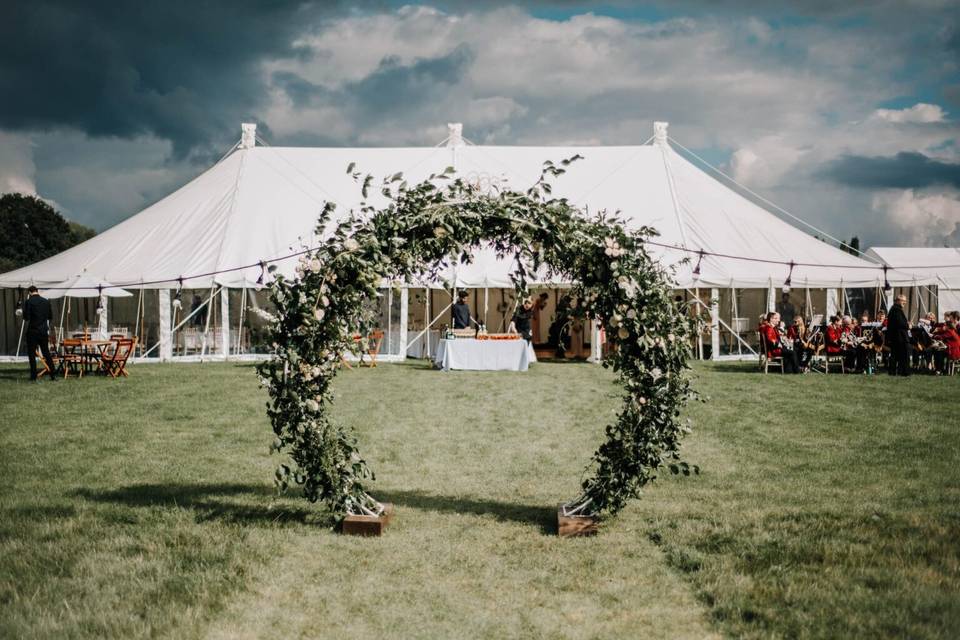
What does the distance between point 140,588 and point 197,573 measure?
0.30 m

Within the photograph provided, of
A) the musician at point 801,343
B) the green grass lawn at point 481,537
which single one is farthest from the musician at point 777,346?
the green grass lawn at point 481,537

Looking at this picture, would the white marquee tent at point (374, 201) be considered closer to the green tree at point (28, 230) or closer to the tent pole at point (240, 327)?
the tent pole at point (240, 327)

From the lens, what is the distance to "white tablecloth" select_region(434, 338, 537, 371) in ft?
50.9

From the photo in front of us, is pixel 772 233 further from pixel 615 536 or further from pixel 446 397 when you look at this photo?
pixel 615 536

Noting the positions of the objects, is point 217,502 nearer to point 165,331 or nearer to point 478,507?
point 478,507

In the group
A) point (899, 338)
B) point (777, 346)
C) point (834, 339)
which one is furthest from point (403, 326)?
point (899, 338)

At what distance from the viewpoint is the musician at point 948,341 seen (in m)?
14.3

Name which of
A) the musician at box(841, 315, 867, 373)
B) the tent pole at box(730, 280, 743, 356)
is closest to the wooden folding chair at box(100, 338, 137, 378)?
the tent pole at box(730, 280, 743, 356)

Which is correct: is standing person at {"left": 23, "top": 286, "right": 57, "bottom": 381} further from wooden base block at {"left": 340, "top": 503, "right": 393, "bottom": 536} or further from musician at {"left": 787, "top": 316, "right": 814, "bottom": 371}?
musician at {"left": 787, "top": 316, "right": 814, "bottom": 371}

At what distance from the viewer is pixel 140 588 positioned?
402 cm

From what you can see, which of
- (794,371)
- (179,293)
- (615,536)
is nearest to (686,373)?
(615,536)

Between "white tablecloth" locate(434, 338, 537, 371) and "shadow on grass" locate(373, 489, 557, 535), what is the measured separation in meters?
9.45

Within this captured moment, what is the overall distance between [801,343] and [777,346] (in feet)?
1.64

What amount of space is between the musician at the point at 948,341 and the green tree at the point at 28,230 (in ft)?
180
